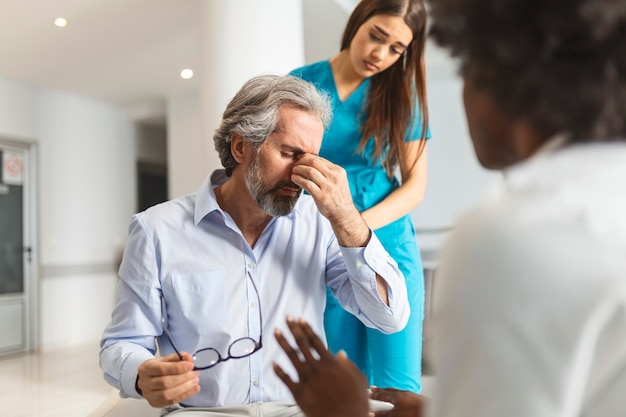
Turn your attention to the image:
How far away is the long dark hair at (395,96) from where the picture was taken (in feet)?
6.36

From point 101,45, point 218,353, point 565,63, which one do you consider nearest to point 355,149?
point 218,353

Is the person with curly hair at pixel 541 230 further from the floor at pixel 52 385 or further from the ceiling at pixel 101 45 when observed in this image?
the ceiling at pixel 101 45

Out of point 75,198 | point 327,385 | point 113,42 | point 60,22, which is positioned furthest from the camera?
point 75,198

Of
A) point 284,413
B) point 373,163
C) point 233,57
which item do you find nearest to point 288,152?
point 373,163

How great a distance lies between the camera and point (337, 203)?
1.41m

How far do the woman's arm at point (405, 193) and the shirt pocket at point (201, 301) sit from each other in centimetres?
54

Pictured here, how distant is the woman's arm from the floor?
287cm

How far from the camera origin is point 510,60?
581 mm

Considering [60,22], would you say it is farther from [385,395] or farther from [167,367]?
[385,395]

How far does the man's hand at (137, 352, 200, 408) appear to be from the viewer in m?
1.17

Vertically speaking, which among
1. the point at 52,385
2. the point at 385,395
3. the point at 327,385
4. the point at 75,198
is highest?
the point at 75,198

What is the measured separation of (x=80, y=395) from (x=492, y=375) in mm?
4598

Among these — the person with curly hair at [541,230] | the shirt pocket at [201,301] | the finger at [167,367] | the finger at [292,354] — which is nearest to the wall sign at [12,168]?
the shirt pocket at [201,301]

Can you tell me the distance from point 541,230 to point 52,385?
513 centimetres
